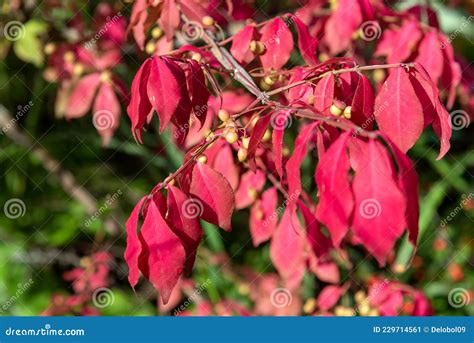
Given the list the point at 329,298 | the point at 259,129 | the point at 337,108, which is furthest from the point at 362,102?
the point at 329,298

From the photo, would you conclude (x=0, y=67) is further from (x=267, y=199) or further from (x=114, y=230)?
(x=267, y=199)

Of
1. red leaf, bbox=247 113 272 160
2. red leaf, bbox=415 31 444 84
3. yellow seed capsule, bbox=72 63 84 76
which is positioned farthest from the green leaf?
red leaf, bbox=247 113 272 160

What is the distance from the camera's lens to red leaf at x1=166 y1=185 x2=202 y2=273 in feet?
2.89

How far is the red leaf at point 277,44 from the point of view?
1.15 m

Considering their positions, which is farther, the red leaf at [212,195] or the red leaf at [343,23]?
the red leaf at [343,23]

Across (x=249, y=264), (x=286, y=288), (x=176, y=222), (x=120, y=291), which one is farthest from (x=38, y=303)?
(x=176, y=222)

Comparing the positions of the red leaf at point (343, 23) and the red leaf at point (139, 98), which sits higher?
the red leaf at point (139, 98)

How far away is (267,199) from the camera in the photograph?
143 centimetres

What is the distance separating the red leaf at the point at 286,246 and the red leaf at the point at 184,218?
470 mm

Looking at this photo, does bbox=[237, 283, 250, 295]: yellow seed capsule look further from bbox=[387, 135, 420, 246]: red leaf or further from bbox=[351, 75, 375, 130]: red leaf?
bbox=[387, 135, 420, 246]: red leaf

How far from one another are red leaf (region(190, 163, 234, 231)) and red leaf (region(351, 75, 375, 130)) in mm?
217

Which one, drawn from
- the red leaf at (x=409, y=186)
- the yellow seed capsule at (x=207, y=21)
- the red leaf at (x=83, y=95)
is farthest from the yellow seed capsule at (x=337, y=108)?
the red leaf at (x=83, y=95)

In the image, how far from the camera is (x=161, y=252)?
867mm

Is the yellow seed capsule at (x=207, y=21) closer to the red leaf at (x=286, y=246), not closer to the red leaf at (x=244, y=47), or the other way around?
the red leaf at (x=244, y=47)
